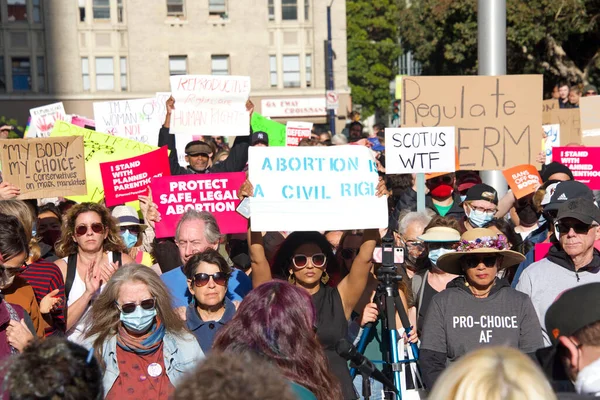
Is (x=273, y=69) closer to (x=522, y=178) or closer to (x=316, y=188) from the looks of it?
(x=522, y=178)

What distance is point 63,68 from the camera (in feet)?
142

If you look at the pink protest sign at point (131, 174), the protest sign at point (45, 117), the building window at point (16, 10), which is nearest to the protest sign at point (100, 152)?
the pink protest sign at point (131, 174)

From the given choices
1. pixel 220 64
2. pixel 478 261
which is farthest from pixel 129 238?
pixel 220 64

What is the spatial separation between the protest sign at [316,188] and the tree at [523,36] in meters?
24.2

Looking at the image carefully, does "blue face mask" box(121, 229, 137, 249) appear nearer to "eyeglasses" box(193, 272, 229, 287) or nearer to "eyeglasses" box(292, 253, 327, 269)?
"eyeglasses" box(193, 272, 229, 287)

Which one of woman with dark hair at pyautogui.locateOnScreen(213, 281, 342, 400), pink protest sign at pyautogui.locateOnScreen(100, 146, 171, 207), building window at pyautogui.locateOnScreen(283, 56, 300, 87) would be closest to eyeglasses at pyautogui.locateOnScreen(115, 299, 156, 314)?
woman with dark hair at pyautogui.locateOnScreen(213, 281, 342, 400)

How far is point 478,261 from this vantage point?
5148mm

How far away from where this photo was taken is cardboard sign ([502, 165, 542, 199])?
28.2ft

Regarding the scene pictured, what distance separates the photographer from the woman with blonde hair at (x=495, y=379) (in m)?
2.42

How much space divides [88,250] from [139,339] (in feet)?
5.84

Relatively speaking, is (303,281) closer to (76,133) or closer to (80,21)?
(76,133)

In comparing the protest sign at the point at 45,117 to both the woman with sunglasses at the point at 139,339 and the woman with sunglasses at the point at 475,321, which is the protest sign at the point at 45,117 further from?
the woman with sunglasses at the point at 475,321

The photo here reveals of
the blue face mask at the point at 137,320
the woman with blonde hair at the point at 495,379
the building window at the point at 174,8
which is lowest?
the blue face mask at the point at 137,320

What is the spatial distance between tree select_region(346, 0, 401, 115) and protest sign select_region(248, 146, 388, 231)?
5697 centimetres
